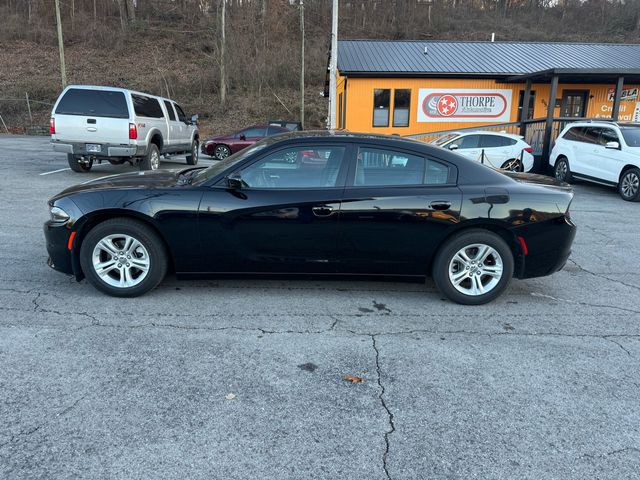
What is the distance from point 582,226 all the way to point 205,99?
3038 centimetres

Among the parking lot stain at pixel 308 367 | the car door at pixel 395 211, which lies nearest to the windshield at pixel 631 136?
the car door at pixel 395 211

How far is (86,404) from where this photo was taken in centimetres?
287

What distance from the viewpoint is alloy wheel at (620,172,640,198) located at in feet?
35.7

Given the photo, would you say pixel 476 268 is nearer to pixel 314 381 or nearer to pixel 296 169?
pixel 296 169

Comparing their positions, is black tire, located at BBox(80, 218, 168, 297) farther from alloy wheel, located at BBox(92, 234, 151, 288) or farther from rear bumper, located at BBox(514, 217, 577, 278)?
rear bumper, located at BBox(514, 217, 577, 278)

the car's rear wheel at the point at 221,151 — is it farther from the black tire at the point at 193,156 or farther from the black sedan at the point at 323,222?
the black sedan at the point at 323,222

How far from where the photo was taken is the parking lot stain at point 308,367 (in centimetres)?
Result: 333

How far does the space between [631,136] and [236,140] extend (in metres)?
12.8

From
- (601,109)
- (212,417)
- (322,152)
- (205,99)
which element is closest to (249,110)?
(205,99)

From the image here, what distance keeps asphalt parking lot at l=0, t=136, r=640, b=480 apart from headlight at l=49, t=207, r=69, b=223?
710 millimetres

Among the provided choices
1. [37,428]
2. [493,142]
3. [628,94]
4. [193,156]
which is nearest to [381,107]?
[493,142]

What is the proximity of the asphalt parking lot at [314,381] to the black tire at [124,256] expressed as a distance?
0.18 meters

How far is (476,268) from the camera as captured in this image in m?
4.51

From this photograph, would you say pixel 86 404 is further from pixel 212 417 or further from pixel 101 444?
pixel 212 417
